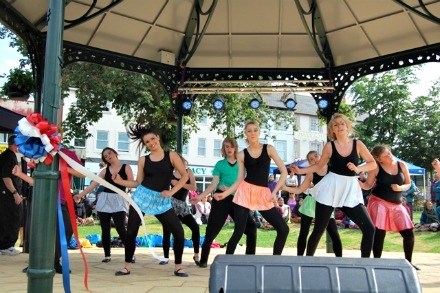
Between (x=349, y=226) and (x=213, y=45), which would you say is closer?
(x=213, y=45)

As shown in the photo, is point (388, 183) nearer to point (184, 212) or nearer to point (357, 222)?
point (357, 222)

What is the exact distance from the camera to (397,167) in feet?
21.6

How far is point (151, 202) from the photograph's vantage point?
18.9 feet

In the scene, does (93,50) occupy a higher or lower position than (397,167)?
higher

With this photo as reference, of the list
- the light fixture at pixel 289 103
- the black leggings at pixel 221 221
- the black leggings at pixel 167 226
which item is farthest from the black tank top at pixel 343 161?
the light fixture at pixel 289 103

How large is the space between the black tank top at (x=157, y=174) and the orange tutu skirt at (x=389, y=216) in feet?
9.28

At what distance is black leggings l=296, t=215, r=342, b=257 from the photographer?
21.1 feet

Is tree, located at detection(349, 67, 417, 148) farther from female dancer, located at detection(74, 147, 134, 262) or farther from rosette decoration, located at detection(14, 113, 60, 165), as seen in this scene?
rosette decoration, located at detection(14, 113, 60, 165)

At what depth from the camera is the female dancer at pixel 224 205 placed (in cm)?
647

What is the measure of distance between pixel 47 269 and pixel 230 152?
410cm

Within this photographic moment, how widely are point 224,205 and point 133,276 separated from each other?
1500 millimetres

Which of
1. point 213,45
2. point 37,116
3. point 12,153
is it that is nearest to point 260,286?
point 37,116

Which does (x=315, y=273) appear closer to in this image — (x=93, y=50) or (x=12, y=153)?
(x=12, y=153)

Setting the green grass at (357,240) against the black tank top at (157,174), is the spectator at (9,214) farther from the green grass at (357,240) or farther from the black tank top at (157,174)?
the green grass at (357,240)
